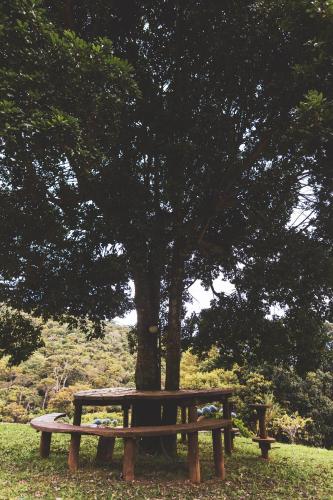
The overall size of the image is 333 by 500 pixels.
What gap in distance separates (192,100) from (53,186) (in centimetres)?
290

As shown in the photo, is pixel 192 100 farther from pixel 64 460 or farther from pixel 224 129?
pixel 64 460

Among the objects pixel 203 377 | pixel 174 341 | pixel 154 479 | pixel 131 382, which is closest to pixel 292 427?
pixel 203 377

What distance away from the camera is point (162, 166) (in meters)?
7.24

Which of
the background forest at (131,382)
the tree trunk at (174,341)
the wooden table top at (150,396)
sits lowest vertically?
the background forest at (131,382)

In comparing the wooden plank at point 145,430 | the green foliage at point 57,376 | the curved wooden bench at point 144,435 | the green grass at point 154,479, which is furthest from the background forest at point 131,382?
the wooden plank at point 145,430

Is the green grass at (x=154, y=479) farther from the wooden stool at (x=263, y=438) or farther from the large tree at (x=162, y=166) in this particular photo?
the large tree at (x=162, y=166)

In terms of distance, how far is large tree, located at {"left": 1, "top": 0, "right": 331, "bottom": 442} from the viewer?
246 inches

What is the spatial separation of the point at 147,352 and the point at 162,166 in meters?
3.69

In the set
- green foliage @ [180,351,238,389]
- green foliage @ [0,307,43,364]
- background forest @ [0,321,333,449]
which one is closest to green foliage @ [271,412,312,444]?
background forest @ [0,321,333,449]

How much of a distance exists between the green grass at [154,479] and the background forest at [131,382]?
564 cm

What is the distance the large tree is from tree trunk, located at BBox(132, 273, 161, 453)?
0.14 ft

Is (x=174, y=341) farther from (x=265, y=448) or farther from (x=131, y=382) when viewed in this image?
(x=131, y=382)

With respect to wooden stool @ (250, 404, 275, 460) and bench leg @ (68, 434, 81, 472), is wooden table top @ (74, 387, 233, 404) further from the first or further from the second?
wooden stool @ (250, 404, 275, 460)

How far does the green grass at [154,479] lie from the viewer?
4.55m
